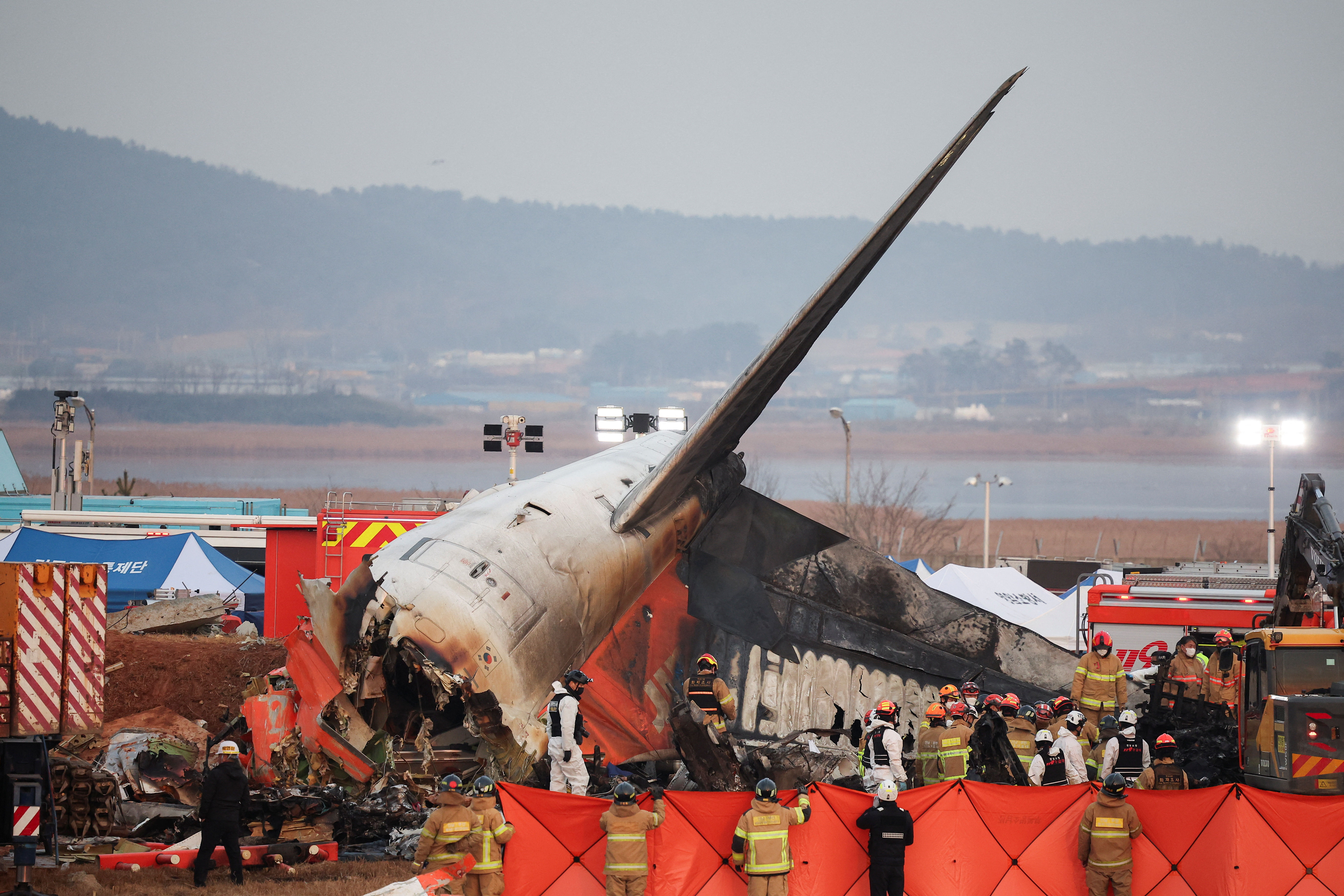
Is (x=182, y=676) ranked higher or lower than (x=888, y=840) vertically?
A: lower

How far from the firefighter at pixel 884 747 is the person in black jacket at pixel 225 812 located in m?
6.97

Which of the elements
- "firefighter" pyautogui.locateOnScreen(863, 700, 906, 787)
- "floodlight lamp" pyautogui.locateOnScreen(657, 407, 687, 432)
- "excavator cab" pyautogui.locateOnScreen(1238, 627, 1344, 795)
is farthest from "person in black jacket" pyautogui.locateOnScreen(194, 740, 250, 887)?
"floodlight lamp" pyautogui.locateOnScreen(657, 407, 687, 432)

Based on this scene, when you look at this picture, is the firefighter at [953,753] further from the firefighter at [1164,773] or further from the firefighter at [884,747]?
the firefighter at [1164,773]

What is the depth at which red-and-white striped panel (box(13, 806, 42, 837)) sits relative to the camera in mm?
10641

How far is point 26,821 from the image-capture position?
35.1ft

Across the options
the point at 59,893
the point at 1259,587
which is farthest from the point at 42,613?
the point at 1259,587

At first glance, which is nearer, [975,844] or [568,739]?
[975,844]

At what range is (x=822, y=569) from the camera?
18.1 m

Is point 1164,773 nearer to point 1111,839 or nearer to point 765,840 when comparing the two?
point 1111,839

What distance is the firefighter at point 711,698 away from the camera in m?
14.1

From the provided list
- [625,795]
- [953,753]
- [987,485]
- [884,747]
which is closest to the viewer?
[625,795]

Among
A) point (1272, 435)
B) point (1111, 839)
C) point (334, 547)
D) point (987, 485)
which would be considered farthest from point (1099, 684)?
point (987, 485)

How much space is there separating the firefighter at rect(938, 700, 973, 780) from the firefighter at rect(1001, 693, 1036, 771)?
116 cm

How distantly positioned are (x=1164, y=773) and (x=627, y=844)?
623cm
